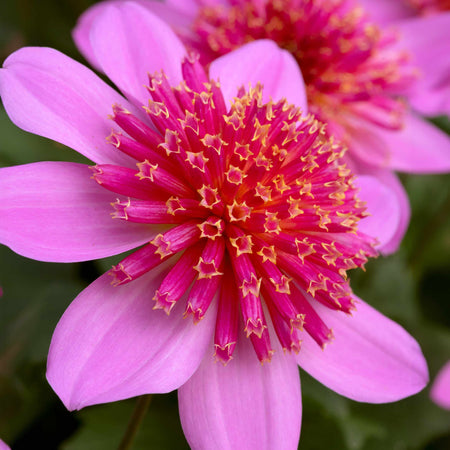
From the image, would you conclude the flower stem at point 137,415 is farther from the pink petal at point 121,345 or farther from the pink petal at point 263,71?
the pink petal at point 263,71

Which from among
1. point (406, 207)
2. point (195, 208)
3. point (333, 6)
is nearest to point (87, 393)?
point (195, 208)

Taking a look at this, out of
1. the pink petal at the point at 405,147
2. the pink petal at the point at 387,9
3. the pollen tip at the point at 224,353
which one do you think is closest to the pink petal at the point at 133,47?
the pollen tip at the point at 224,353

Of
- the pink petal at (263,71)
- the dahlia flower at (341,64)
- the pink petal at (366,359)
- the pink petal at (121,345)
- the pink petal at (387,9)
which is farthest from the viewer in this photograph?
the pink petal at (387,9)

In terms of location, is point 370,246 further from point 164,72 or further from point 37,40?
point 37,40

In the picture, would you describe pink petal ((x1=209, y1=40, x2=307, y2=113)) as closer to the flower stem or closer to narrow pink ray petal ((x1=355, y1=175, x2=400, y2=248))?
narrow pink ray petal ((x1=355, y1=175, x2=400, y2=248))

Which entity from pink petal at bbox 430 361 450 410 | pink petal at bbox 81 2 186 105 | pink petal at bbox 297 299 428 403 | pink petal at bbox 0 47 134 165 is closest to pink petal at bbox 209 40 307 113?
pink petal at bbox 81 2 186 105

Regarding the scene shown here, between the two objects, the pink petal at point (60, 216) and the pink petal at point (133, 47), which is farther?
the pink petal at point (133, 47)

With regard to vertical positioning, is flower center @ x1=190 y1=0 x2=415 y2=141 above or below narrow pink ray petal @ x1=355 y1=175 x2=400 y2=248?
above

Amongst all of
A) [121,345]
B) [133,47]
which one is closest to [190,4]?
[133,47]
